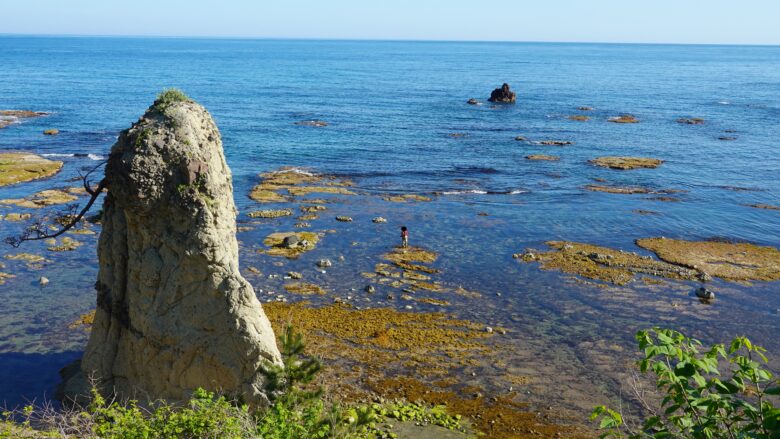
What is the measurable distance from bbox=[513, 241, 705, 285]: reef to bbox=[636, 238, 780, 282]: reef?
1.56 m

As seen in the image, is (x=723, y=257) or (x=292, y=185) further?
(x=292, y=185)

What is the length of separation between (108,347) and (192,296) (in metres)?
4.20

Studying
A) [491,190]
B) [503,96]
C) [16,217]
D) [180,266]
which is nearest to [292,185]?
[491,190]

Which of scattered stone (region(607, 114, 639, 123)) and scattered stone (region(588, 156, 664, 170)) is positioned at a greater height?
scattered stone (region(607, 114, 639, 123))

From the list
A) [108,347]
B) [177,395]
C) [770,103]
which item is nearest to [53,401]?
[108,347]

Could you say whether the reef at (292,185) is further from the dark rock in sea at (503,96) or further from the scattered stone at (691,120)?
the dark rock in sea at (503,96)

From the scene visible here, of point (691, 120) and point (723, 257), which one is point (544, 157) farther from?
point (691, 120)

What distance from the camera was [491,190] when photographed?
62.5 meters

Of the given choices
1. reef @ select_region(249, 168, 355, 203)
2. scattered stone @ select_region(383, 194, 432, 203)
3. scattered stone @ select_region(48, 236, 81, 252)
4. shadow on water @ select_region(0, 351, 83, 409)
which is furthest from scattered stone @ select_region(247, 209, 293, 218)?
shadow on water @ select_region(0, 351, 83, 409)

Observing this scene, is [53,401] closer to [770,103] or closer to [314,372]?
[314,372]

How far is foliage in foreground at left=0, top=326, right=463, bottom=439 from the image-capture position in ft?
47.5

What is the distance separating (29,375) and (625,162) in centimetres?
6520

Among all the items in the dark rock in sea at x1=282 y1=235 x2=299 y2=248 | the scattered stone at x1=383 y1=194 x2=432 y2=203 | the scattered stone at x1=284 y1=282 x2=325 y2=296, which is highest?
the dark rock in sea at x1=282 y1=235 x2=299 y2=248

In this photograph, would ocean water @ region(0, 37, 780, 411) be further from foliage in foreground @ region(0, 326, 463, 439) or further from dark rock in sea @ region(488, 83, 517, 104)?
foliage in foreground @ region(0, 326, 463, 439)
